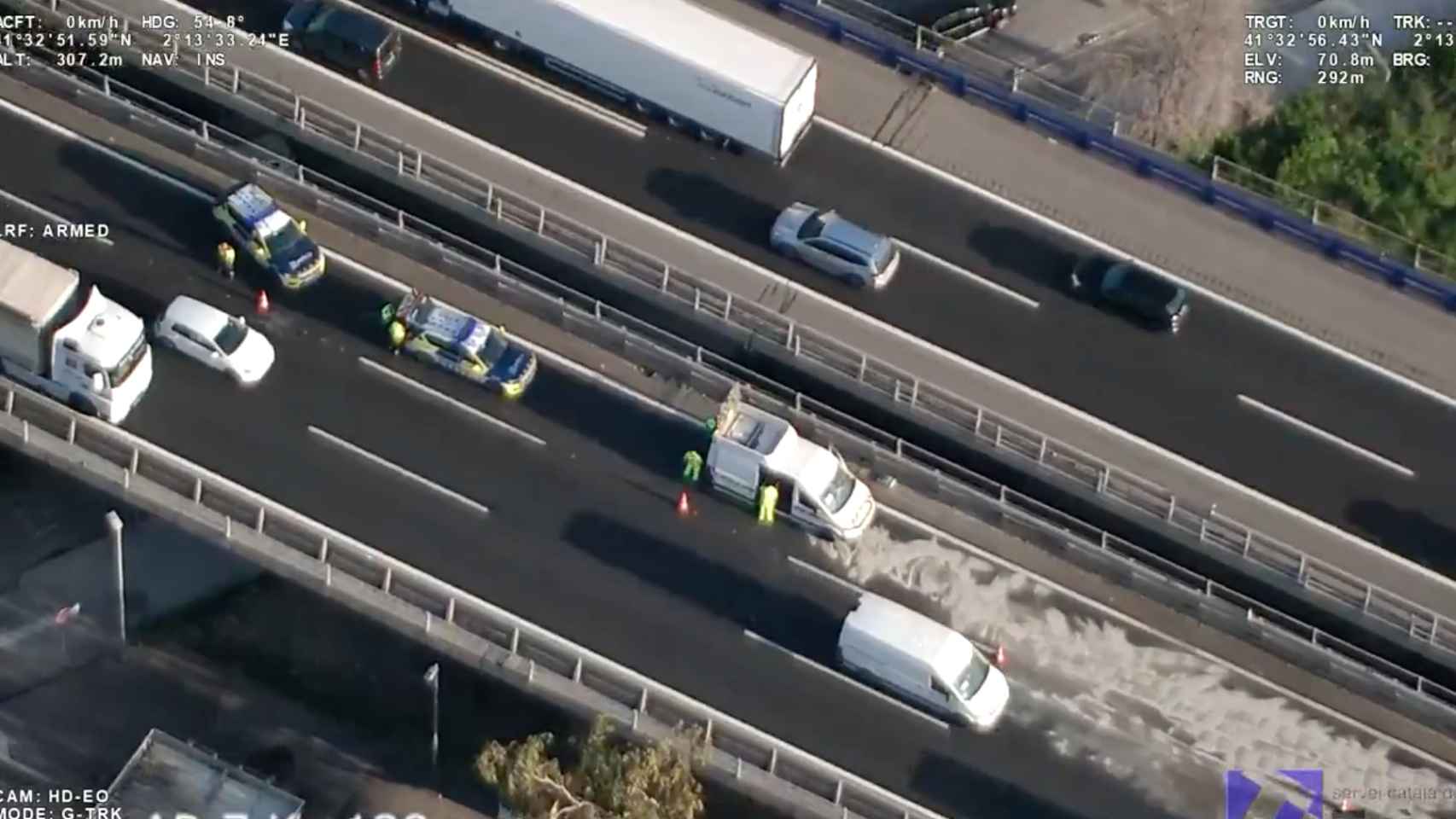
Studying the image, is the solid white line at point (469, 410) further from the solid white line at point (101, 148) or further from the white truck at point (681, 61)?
the white truck at point (681, 61)

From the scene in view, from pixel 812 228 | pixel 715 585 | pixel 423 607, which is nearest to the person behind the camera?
pixel 423 607

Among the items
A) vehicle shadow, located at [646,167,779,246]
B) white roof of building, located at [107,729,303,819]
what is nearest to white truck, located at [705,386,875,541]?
vehicle shadow, located at [646,167,779,246]

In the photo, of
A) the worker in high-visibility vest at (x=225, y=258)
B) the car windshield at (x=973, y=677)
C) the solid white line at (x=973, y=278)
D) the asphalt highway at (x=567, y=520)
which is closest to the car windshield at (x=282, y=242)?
the worker in high-visibility vest at (x=225, y=258)

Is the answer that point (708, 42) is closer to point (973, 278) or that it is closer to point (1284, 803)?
point (973, 278)

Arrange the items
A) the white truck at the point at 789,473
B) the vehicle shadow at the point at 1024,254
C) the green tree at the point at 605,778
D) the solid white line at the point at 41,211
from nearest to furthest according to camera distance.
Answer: the green tree at the point at 605,778
the white truck at the point at 789,473
the solid white line at the point at 41,211
the vehicle shadow at the point at 1024,254

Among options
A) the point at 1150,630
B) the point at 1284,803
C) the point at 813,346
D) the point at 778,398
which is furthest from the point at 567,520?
the point at 1284,803

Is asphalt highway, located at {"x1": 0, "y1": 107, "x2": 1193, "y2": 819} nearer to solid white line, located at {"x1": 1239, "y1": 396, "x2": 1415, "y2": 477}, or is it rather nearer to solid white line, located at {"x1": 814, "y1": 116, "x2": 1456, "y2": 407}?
solid white line, located at {"x1": 814, "y1": 116, "x2": 1456, "y2": 407}
